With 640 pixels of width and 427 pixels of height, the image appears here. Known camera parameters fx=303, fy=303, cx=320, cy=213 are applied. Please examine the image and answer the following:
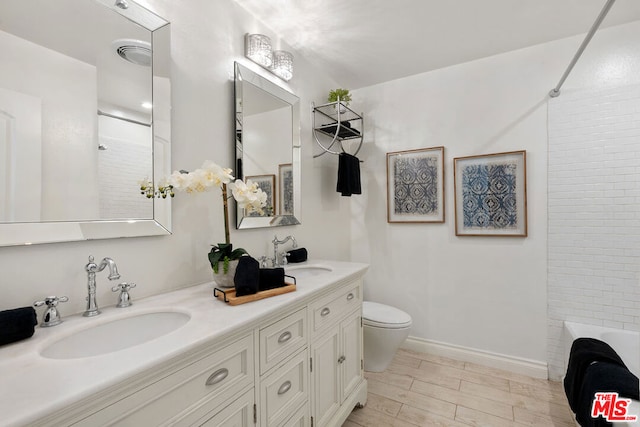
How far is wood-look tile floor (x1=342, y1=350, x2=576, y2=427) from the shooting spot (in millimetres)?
1820

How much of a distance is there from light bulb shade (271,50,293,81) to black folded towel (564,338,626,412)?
7.92ft

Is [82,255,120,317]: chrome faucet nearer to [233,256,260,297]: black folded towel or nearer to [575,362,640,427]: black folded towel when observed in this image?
[233,256,260,297]: black folded towel

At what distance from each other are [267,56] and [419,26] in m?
1.05

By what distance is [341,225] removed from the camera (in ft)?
9.46

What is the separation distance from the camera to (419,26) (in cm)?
205

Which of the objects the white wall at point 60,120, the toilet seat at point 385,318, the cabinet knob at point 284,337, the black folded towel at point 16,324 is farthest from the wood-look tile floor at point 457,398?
the white wall at point 60,120

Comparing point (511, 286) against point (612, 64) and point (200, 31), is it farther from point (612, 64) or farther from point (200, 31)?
point (200, 31)

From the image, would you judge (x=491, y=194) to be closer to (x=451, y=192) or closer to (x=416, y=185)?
(x=451, y=192)

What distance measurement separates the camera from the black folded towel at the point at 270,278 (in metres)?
1.31

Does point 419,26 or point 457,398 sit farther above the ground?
point 419,26

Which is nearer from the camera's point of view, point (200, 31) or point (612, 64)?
point (200, 31)

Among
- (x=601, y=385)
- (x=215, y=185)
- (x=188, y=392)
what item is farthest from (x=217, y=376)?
(x=601, y=385)

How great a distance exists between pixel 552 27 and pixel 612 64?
0.48m

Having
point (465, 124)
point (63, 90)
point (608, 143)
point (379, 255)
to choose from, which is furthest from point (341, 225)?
point (63, 90)
